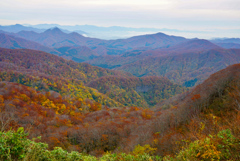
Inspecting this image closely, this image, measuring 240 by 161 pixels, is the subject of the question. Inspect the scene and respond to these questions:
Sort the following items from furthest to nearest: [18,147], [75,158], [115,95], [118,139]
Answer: [115,95], [118,139], [75,158], [18,147]

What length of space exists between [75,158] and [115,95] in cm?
A: 18909

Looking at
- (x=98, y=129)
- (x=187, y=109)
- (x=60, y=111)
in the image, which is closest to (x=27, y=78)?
(x=60, y=111)

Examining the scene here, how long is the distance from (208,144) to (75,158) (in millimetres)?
8691

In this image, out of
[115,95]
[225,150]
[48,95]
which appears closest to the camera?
[225,150]

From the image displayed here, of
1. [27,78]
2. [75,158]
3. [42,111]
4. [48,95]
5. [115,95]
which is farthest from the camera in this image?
[115,95]

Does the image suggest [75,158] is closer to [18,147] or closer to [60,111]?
[18,147]

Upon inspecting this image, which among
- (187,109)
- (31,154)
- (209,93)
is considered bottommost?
(187,109)

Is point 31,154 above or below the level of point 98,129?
above

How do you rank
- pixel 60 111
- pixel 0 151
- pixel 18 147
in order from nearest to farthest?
pixel 0 151, pixel 18 147, pixel 60 111

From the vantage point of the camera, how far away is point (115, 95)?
198125 millimetres

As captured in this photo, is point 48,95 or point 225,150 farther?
point 48,95

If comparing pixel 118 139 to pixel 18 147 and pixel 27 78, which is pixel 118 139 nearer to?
pixel 18 147

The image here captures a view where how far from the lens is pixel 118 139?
41781mm

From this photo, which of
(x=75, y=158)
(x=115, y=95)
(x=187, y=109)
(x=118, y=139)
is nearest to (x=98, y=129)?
(x=118, y=139)
